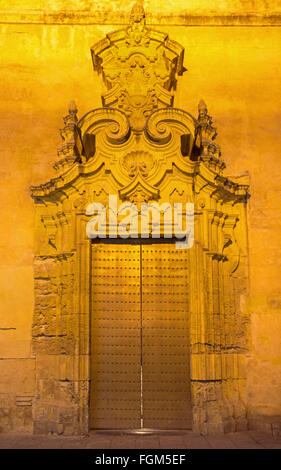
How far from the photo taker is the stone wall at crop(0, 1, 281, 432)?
23.3 ft

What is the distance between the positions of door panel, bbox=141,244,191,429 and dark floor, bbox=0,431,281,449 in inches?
13.3

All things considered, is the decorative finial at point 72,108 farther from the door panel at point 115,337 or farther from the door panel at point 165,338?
the door panel at point 165,338

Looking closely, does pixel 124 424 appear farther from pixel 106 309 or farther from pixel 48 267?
pixel 48 267

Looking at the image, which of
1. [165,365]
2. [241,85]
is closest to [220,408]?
[165,365]

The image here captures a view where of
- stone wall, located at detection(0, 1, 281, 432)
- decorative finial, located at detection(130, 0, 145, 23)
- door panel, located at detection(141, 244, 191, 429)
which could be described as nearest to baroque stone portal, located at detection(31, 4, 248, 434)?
door panel, located at detection(141, 244, 191, 429)

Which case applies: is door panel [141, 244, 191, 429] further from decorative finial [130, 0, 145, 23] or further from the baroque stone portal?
decorative finial [130, 0, 145, 23]

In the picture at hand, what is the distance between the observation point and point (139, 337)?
7.09 metres

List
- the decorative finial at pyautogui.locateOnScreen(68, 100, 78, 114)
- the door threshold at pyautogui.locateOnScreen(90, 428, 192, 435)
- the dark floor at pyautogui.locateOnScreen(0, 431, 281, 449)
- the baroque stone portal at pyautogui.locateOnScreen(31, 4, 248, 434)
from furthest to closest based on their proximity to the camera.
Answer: the decorative finial at pyautogui.locateOnScreen(68, 100, 78, 114)
the baroque stone portal at pyautogui.locateOnScreen(31, 4, 248, 434)
the door threshold at pyautogui.locateOnScreen(90, 428, 192, 435)
the dark floor at pyautogui.locateOnScreen(0, 431, 281, 449)

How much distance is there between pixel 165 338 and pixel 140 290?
750mm

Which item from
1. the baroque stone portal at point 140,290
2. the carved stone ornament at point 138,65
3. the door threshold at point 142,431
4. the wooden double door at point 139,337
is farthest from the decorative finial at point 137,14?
the door threshold at point 142,431

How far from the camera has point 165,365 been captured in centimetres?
703

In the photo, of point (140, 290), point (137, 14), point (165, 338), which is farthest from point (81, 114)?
point (165, 338)

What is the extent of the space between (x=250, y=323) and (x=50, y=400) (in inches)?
116

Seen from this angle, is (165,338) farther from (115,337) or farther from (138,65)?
(138,65)
